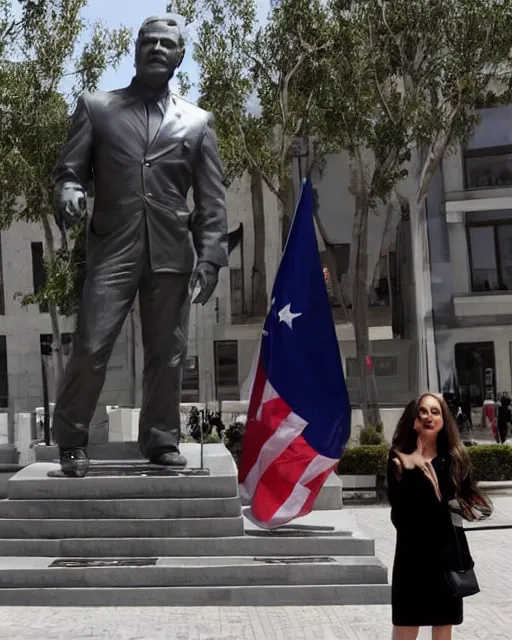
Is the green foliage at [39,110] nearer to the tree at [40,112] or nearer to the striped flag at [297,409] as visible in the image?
the tree at [40,112]

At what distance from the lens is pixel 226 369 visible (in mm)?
30031

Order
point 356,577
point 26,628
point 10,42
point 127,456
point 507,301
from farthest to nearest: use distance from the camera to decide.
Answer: point 507,301 → point 10,42 → point 127,456 → point 356,577 → point 26,628

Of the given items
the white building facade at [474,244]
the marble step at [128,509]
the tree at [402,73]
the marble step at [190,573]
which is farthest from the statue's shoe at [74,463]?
the white building facade at [474,244]

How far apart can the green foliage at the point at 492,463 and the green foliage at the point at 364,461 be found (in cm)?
156

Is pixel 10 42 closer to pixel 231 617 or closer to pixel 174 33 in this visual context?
pixel 174 33

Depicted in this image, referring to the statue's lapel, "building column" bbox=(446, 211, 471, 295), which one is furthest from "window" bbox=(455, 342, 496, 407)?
the statue's lapel

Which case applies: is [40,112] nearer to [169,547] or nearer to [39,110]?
[39,110]

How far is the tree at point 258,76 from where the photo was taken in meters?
22.3

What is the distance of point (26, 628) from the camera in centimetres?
732

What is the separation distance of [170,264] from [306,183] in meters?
1.19

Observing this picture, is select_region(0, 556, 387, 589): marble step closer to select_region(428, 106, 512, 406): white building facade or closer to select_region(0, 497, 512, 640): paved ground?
select_region(0, 497, 512, 640): paved ground

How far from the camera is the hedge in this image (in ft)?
64.7

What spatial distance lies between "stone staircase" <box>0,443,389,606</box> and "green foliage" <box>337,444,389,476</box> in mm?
10569

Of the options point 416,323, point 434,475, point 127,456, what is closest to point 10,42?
point 416,323
